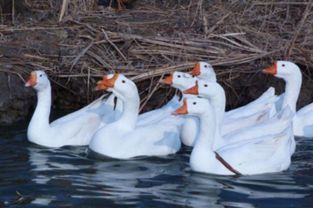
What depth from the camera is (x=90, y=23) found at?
46.0 ft

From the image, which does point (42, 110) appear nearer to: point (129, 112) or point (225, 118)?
point (129, 112)

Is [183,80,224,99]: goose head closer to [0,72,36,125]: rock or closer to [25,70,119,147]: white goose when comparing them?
[25,70,119,147]: white goose

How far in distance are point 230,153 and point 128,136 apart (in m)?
1.54

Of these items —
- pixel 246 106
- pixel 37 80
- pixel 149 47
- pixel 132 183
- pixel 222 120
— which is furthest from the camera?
pixel 149 47

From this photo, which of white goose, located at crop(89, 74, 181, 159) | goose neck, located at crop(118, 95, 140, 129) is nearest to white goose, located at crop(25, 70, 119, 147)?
white goose, located at crop(89, 74, 181, 159)

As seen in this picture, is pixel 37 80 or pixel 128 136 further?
pixel 37 80

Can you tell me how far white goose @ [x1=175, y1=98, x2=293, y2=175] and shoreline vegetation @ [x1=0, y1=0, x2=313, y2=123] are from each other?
9.15 feet

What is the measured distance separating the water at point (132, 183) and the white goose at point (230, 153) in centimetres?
11

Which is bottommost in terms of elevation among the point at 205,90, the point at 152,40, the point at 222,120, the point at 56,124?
the point at 56,124

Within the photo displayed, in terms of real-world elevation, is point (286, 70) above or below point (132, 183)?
above

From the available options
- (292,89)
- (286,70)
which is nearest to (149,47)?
(286,70)

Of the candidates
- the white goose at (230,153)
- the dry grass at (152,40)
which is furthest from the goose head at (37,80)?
the white goose at (230,153)

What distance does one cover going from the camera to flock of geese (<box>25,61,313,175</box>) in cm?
958

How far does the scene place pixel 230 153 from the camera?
9.59m
